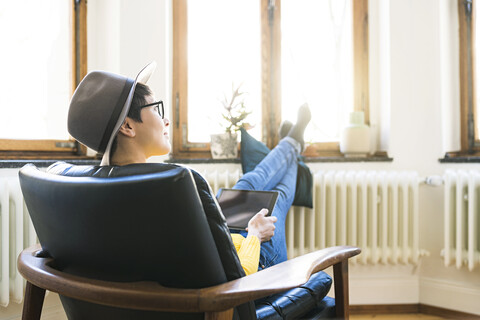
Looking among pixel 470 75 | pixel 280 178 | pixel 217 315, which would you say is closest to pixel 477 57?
pixel 470 75

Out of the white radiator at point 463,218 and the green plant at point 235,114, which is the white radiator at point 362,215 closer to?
the white radiator at point 463,218

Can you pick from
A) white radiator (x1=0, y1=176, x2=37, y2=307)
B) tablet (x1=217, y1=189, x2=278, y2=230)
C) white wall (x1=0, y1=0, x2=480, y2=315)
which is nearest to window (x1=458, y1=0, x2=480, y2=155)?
white wall (x1=0, y1=0, x2=480, y2=315)

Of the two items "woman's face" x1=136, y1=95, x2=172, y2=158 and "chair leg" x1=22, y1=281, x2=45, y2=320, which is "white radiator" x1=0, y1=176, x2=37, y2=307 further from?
"woman's face" x1=136, y1=95, x2=172, y2=158

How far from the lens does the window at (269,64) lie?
256cm

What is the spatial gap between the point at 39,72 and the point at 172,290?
1851 mm

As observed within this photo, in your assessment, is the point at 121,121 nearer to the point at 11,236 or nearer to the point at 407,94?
the point at 11,236

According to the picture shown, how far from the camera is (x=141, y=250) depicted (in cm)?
75

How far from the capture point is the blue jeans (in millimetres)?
1823

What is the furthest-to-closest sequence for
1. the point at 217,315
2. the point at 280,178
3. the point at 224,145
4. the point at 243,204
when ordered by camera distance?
the point at 224,145, the point at 280,178, the point at 243,204, the point at 217,315

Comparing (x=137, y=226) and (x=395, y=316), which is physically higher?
(x=137, y=226)

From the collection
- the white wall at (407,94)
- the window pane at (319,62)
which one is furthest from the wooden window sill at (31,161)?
the window pane at (319,62)

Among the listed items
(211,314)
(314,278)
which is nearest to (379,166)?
(314,278)

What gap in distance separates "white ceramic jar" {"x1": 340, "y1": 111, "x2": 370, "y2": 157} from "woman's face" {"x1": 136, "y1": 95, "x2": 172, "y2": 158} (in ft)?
5.25

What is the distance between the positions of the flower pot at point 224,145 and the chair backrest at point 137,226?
1.56 metres
